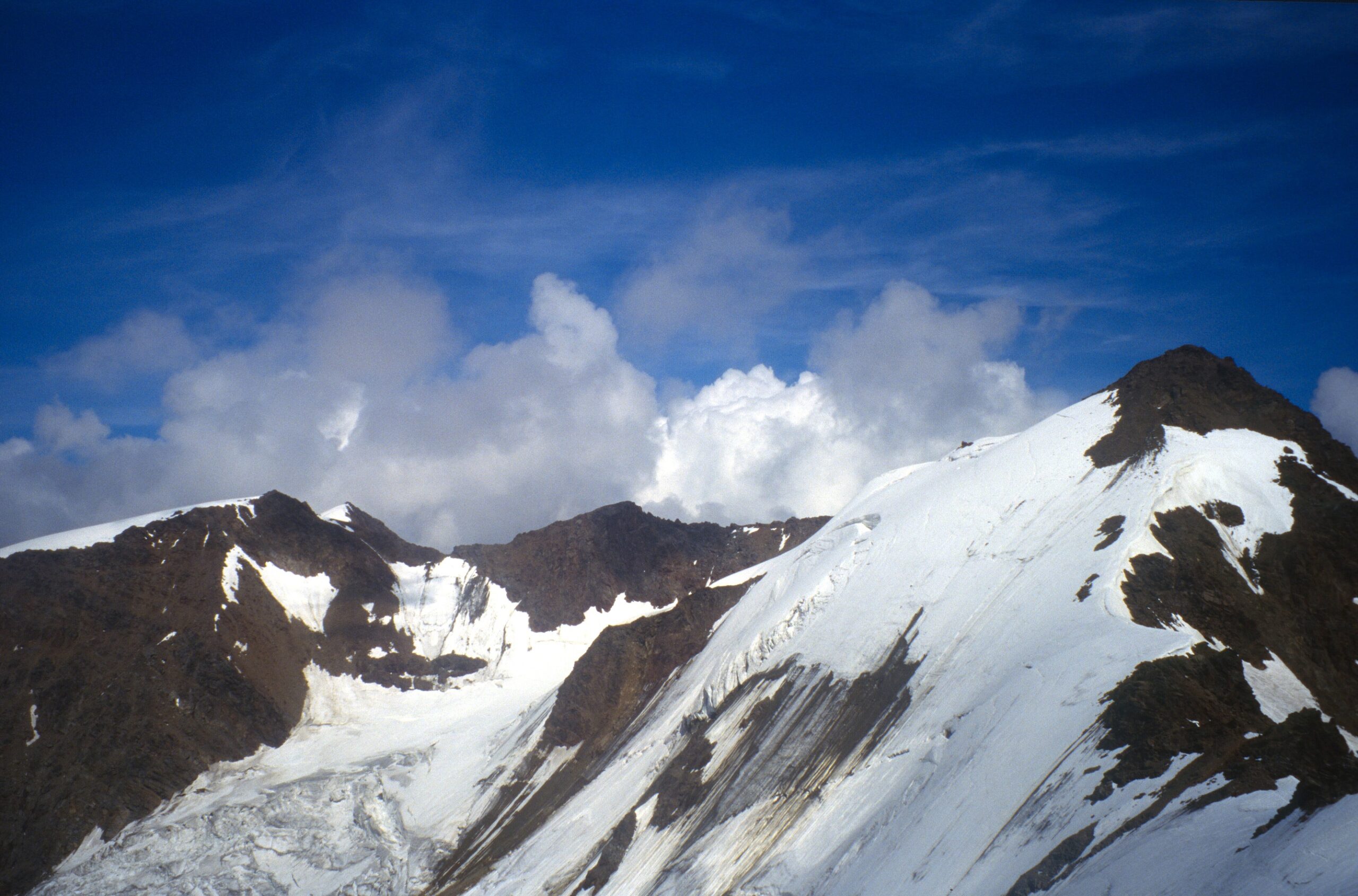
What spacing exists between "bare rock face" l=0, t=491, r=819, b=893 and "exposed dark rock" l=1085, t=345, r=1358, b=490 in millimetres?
67564

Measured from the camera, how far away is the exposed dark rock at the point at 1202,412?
51.3m

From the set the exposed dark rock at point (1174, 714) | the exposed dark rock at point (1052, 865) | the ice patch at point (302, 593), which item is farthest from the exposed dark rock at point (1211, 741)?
the ice patch at point (302, 593)

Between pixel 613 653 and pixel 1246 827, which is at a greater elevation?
pixel 613 653

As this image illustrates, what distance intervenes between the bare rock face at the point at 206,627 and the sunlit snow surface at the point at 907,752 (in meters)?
4.33

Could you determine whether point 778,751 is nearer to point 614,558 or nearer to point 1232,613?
point 1232,613

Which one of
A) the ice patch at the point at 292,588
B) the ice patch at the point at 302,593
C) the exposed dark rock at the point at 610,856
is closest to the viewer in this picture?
the exposed dark rock at the point at 610,856

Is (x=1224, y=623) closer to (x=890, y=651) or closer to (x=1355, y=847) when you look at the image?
(x=890, y=651)

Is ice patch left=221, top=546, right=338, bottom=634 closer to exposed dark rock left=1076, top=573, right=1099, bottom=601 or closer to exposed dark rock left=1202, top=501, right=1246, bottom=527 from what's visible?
exposed dark rock left=1076, top=573, right=1099, bottom=601

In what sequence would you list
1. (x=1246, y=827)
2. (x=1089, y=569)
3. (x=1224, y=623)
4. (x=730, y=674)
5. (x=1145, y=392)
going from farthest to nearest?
(x=730, y=674)
(x=1145, y=392)
(x=1089, y=569)
(x=1224, y=623)
(x=1246, y=827)

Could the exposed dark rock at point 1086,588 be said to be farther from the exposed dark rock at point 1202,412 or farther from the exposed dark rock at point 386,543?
the exposed dark rock at point 386,543

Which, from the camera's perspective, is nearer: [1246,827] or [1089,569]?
[1246,827]

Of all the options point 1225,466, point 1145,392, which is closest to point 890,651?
point 1225,466

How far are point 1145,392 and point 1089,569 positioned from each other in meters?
20.3

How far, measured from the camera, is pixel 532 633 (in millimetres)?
119562
